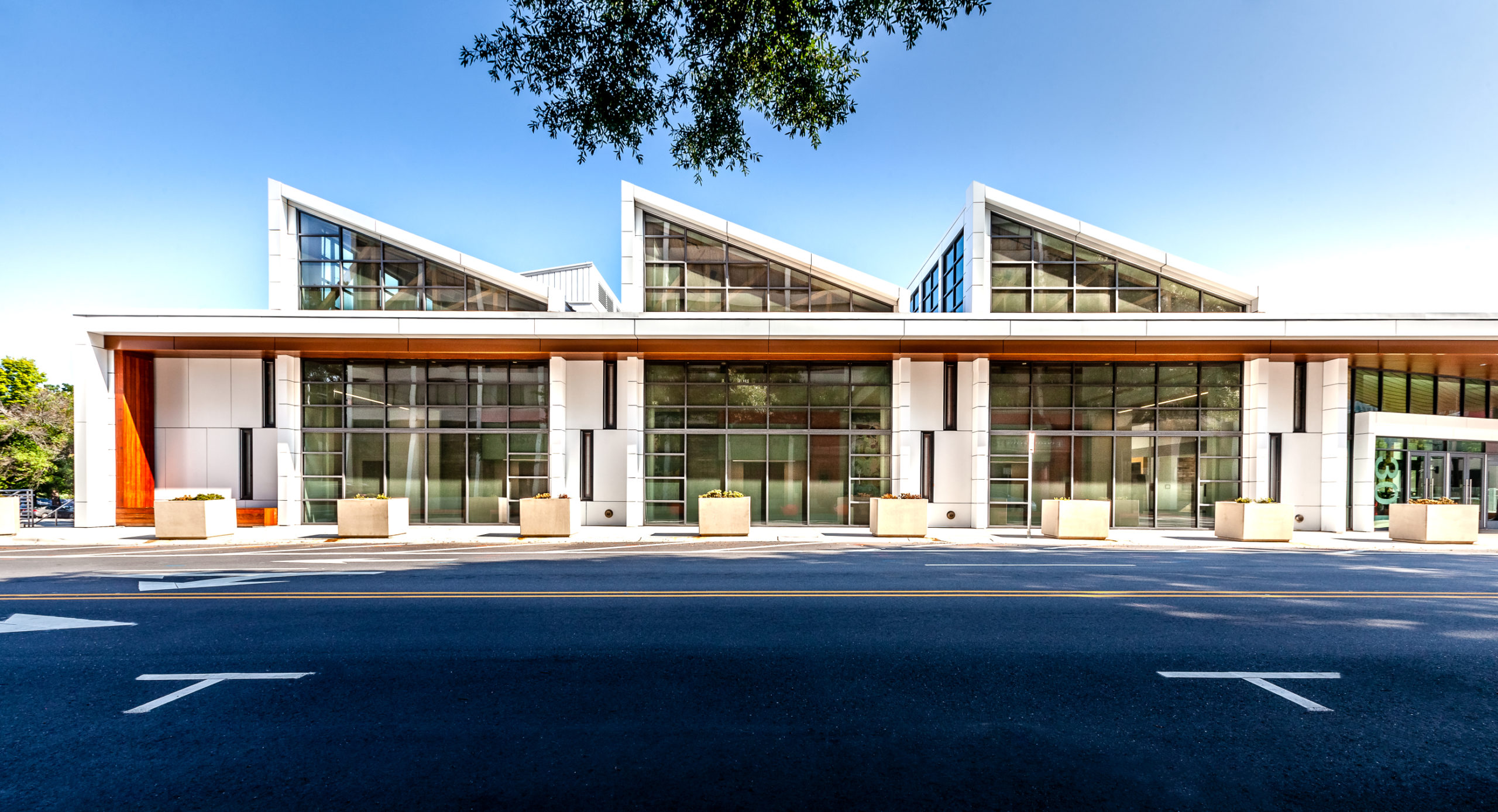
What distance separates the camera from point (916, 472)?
1955 centimetres

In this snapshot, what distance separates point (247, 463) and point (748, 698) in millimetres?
21392

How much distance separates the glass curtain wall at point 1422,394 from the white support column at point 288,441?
3289cm

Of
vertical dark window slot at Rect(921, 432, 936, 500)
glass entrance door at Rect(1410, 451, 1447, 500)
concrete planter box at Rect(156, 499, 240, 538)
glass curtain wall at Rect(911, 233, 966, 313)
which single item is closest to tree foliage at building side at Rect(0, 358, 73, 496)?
concrete planter box at Rect(156, 499, 240, 538)

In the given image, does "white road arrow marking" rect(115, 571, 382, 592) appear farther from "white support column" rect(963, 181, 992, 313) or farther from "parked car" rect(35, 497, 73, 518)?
"parked car" rect(35, 497, 73, 518)

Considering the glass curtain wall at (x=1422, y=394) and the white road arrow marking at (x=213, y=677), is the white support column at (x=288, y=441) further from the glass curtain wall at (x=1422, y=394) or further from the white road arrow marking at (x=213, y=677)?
→ the glass curtain wall at (x=1422, y=394)

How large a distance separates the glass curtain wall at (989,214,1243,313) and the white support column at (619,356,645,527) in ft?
37.4

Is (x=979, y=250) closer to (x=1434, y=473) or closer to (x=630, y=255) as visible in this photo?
(x=630, y=255)

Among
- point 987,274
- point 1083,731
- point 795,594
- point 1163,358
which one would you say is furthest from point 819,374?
point 1083,731

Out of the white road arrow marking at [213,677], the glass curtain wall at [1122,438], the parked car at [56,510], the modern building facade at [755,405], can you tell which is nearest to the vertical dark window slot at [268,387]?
the modern building facade at [755,405]

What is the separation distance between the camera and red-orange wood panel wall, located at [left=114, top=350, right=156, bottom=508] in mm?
18745

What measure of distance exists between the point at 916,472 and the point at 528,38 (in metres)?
15.6

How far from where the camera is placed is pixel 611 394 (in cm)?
1992

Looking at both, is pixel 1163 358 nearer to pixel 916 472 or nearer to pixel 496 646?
pixel 916 472

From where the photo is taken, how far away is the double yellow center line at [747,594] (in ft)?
28.6
